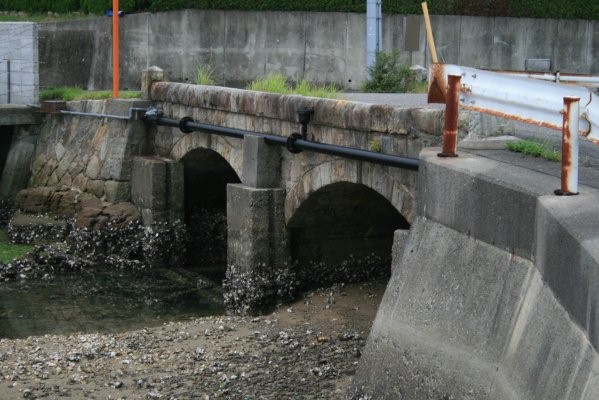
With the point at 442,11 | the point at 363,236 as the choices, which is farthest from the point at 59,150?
the point at 442,11

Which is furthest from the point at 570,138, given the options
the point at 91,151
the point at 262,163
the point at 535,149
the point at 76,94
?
the point at 76,94

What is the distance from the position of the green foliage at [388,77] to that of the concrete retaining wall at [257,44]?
385cm

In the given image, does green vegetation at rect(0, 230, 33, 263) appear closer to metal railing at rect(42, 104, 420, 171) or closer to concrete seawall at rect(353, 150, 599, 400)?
metal railing at rect(42, 104, 420, 171)

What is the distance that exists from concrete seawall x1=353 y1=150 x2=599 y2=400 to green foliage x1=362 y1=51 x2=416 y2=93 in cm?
Answer: 845

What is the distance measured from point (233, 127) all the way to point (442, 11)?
31.7 feet

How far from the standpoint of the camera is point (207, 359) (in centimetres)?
1099

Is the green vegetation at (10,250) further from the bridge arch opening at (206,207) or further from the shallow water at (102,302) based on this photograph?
the bridge arch opening at (206,207)

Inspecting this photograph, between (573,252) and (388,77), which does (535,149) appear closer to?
(573,252)

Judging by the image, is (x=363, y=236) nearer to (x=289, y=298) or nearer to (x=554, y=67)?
(x=289, y=298)

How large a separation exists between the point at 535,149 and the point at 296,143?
4841 millimetres

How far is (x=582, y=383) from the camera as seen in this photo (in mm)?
4984

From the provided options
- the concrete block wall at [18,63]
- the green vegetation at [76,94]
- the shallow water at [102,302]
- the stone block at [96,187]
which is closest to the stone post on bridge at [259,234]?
the shallow water at [102,302]

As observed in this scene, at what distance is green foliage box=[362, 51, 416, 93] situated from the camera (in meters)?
17.0

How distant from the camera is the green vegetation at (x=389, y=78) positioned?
17.0m
